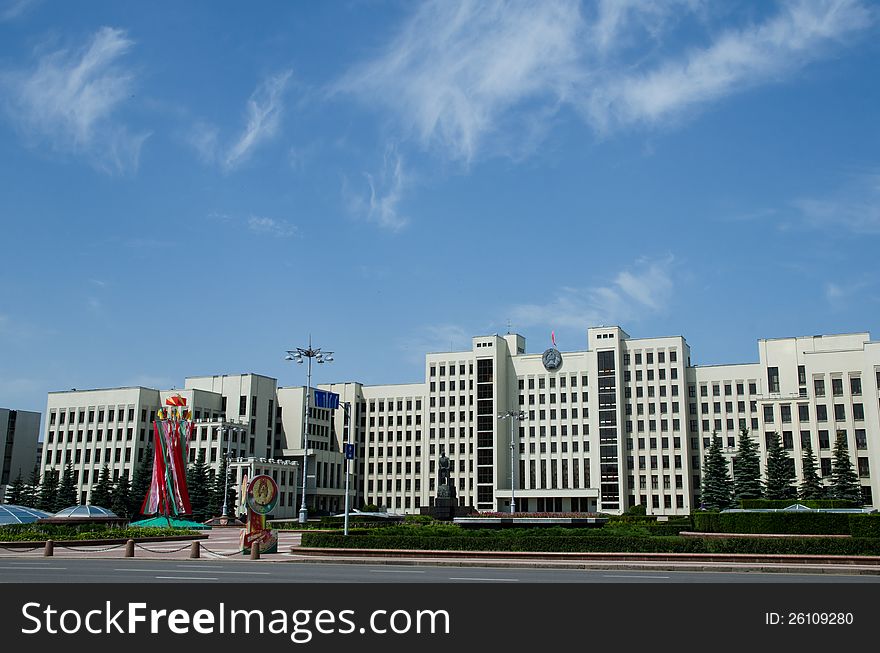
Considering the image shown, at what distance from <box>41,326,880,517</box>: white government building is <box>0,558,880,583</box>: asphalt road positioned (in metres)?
61.6

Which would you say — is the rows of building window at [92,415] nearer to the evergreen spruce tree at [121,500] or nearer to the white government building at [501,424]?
the white government building at [501,424]

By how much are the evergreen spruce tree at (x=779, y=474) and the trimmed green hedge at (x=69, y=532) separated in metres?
47.9

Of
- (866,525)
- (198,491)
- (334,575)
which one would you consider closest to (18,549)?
(334,575)

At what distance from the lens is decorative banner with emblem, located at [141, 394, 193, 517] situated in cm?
5253

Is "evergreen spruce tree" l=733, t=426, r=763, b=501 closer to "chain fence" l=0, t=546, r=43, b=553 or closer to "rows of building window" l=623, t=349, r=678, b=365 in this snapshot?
"rows of building window" l=623, t=349, r=678, b=365

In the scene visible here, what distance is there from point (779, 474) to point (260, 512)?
53435 mm

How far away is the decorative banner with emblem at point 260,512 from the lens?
31.0m

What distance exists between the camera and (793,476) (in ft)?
230

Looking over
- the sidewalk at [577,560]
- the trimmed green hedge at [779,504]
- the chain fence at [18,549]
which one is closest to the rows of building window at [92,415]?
the chain fence at [18,549]

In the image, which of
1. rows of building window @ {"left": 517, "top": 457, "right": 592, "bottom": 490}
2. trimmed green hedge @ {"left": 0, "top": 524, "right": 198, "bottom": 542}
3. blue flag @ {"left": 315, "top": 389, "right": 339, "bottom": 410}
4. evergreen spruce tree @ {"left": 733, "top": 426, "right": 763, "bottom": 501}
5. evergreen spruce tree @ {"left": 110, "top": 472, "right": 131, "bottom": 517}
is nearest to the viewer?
trimmed green hedge @ {"left": 0, "top": 524, "right": 198, "bottom": 542}

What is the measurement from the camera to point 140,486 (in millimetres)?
76750

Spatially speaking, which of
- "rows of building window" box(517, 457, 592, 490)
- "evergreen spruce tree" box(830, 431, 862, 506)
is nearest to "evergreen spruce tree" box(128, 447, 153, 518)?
"rows of building window" box(517, 457, 592, 490)
